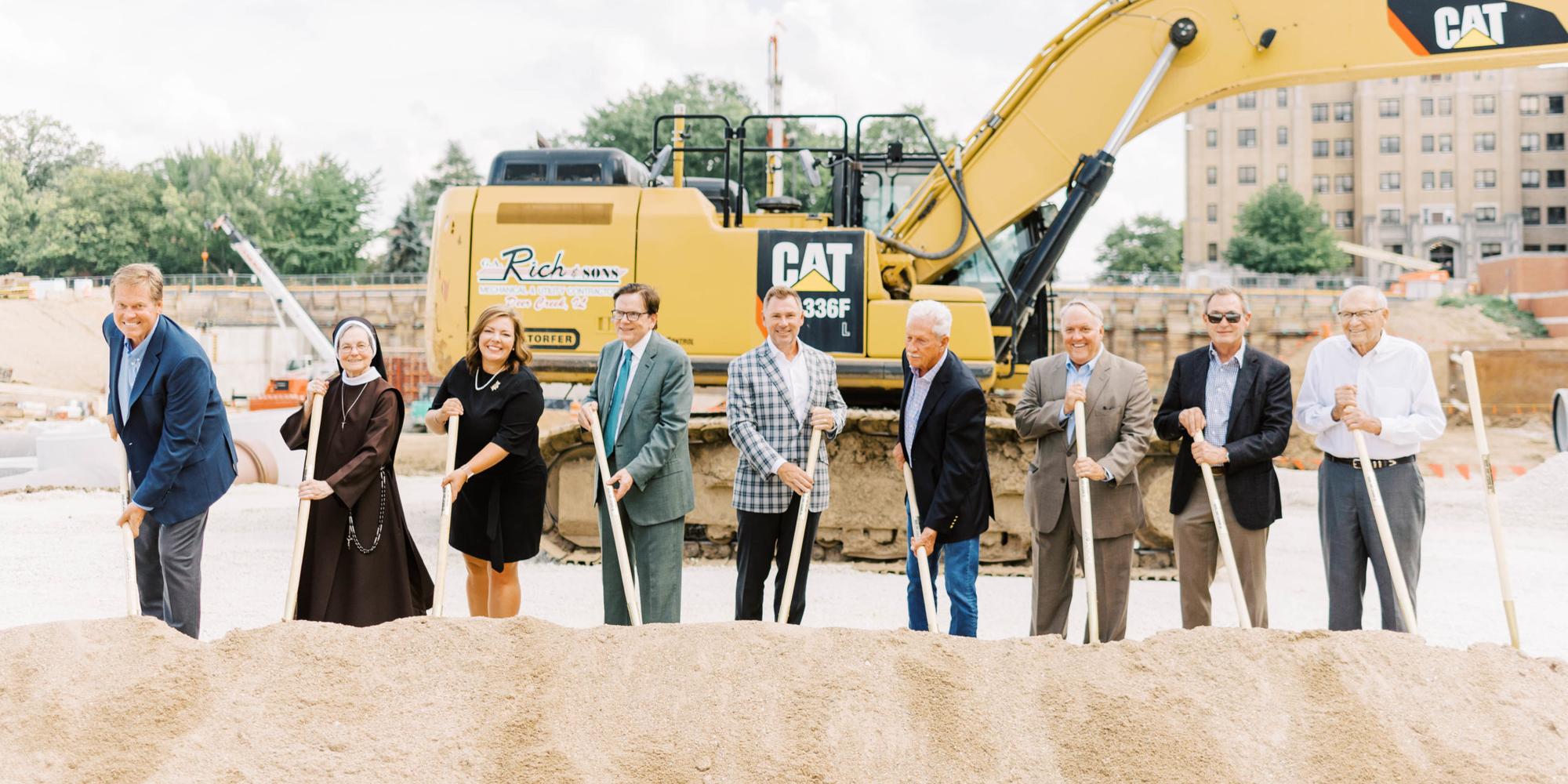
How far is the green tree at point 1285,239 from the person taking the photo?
5069cm

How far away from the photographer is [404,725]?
3.48m

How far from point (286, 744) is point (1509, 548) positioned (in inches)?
391

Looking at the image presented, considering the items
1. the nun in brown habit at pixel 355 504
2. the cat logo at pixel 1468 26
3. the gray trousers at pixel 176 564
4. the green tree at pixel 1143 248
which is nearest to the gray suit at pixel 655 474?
the nun in brown habit at pixel 355 504

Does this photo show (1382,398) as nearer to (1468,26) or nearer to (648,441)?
(648,441)

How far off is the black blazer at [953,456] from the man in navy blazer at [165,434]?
2990 mm

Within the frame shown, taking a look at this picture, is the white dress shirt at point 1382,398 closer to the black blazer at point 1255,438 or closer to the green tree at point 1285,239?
the black blazer at point 1255,438

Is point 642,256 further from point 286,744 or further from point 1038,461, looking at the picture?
point 286,744

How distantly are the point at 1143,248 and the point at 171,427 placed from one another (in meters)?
59.9

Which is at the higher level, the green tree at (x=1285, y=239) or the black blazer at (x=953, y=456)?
the green tree at (x=1285, y=239)

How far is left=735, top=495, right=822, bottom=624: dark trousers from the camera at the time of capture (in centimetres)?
481

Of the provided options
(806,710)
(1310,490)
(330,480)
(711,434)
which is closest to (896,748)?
(806,710)

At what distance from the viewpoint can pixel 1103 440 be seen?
4805 mm

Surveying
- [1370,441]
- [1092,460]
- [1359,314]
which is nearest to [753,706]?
[1092,460]

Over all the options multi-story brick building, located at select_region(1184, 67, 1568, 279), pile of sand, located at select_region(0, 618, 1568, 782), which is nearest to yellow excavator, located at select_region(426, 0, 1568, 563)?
pile of sand, located at select_region(0, 618, 1568, 782)
